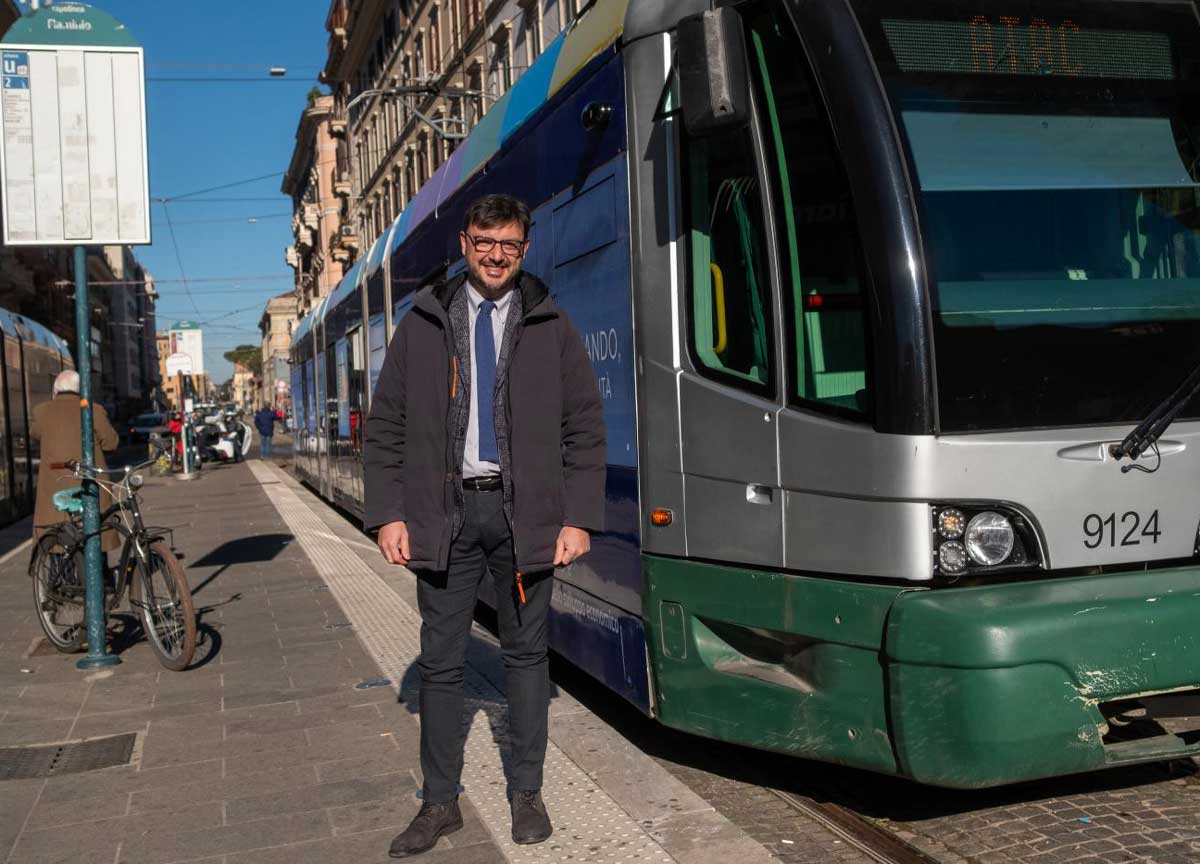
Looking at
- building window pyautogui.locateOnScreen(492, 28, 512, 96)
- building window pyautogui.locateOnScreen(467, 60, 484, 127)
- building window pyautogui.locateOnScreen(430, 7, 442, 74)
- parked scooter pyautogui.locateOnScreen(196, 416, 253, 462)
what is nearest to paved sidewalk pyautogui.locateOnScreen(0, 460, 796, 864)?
building window pyautogui.locateOnScreen(492, 28, 512, 96)

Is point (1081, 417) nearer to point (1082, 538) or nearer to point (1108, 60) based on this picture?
point (1082, 538)

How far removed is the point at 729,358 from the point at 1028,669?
1.35m

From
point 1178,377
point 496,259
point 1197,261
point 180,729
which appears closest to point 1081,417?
point 1178,377

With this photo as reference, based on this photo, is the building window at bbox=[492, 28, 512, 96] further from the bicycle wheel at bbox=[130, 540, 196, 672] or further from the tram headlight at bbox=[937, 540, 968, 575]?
the tram headlight at bbox=[937, 540, 968, 575]

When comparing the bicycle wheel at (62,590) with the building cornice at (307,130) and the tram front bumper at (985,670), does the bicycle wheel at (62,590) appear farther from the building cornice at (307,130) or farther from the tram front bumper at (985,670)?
the building cornice at (307,130)

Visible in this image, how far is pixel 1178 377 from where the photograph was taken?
379 cm

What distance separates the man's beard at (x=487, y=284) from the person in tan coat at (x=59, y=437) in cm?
451

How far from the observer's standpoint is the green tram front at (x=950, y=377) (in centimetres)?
358


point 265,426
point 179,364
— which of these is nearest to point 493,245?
point 179,364

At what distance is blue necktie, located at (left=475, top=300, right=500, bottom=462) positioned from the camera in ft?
12.3

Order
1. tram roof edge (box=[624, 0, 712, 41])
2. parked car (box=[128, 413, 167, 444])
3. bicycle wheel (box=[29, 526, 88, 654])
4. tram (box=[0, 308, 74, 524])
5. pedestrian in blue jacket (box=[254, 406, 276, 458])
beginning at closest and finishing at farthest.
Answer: tram roof edge (box=[624, 0, 712, 41]) → bicycle wheel (box=[29, 526, 88, 654]) → tram (box=[0, 308, 74, 524]) → pedestrian in blue jacket (box=[254, 406, 276, 458]) → parked car (box=[128, 413, 167, 444])

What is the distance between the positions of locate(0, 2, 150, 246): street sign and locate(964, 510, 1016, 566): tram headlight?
207 inches

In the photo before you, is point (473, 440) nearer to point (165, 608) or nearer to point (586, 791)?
→ point (586, 791)

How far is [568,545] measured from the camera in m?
3.76
